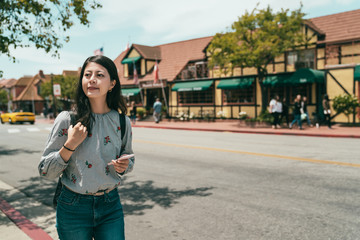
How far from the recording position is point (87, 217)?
6.84ft

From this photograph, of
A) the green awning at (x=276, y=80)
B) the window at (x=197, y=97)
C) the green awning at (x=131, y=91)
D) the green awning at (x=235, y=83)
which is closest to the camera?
the green awning at (x=276, y=80)

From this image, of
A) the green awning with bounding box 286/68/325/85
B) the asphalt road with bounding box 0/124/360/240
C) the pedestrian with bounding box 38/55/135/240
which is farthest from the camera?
the green awning with bounding box 286/68/325/85

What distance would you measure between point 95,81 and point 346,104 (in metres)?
19.3

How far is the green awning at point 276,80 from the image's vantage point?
20.3 meters

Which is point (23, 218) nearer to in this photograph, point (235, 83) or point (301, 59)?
point (301, 59)

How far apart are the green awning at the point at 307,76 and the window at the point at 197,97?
27.2 ft

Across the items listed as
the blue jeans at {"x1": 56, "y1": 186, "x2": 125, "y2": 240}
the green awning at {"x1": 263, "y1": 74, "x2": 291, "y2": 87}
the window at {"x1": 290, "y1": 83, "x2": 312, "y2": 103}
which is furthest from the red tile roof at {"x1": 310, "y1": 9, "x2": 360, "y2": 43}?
the blue jeans at {"x1": 56, "y1": 186, "x2": 125, "y2": 240}

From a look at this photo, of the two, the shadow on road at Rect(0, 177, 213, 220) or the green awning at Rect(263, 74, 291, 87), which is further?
the green awning at Rect(263, 74, 291, 87)

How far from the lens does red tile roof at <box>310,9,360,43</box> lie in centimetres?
1928

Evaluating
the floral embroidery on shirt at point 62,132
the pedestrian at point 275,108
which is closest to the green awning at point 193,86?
the pedestrian at point 275,108

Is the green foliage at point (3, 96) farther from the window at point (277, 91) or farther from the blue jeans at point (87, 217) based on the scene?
the blue jeans at point (87, 217)

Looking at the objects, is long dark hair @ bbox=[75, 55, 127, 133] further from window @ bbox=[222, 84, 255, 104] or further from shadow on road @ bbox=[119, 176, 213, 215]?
window @ bbox=[222, 84, 255, 104]

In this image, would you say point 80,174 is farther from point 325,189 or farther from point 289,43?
point 289,43

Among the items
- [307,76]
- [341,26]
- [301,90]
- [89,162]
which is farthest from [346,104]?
[89,162]
